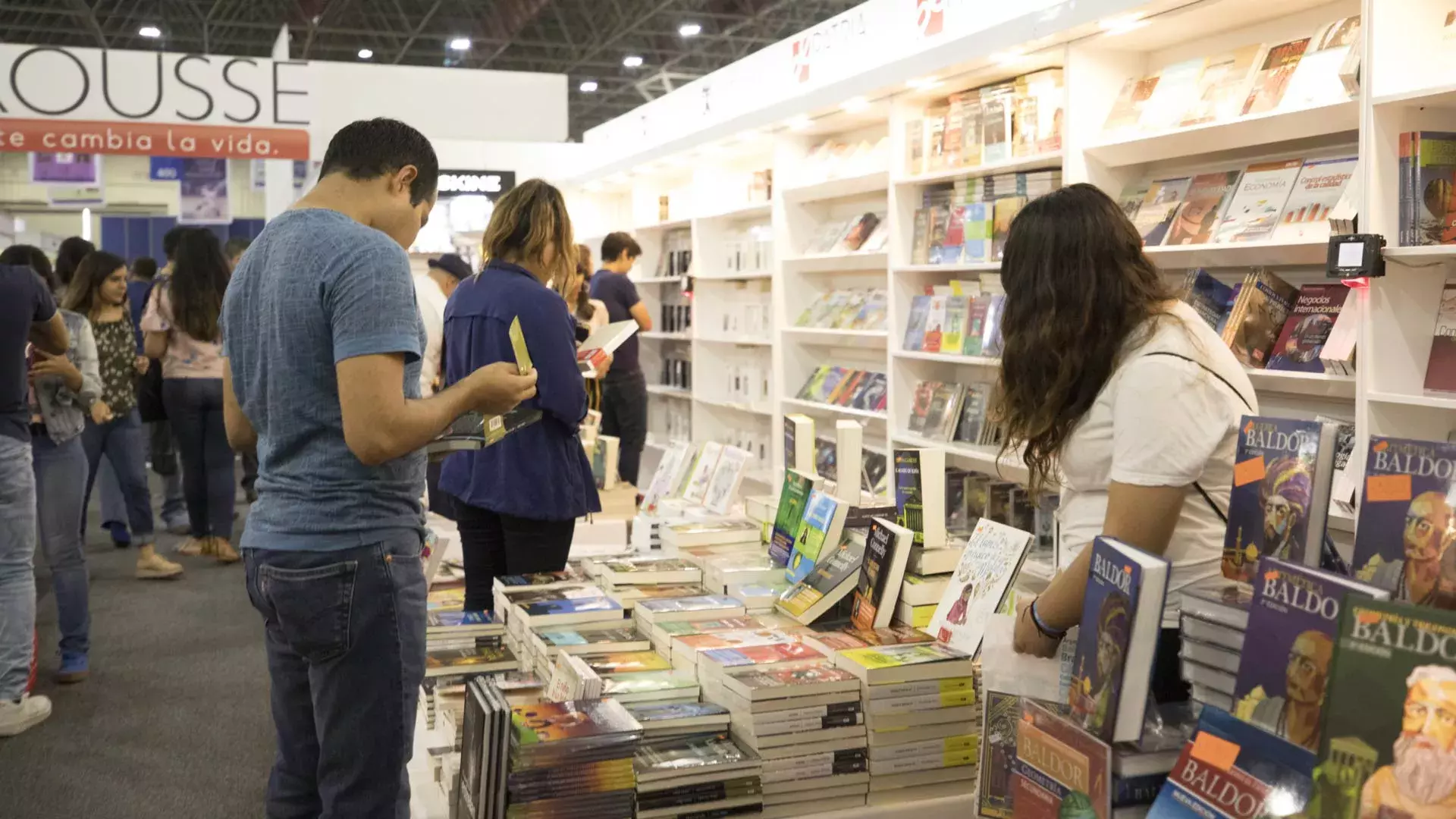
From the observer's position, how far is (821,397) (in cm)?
611

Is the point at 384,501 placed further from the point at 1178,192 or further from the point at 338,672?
the point at 1178,192

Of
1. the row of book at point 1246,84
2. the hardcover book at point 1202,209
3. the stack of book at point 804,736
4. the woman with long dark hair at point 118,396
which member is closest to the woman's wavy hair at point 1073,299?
the stack of book at point 804,736

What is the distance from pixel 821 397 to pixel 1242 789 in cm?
488

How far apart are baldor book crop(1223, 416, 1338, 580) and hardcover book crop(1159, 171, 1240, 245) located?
236cm

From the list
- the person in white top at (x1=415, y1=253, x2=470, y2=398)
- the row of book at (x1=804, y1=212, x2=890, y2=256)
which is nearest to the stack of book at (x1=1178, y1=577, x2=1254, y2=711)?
the person in white top at (x1=415, y1=253, x2=470, y2=398)

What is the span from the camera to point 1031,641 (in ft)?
6.07

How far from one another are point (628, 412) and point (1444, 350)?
15.5 feet

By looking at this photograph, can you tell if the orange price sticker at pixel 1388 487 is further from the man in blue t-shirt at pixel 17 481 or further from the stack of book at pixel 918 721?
the man in blue t-shirt at pixel 17 481

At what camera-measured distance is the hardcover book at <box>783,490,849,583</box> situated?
280cm

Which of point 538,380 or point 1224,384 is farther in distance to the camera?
point 538,380

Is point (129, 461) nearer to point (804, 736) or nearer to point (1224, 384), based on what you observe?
point (804, 736)

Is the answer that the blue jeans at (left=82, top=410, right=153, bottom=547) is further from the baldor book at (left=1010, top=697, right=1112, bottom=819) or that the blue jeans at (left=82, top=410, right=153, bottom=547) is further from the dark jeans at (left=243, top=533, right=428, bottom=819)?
the baldor book at (left=1010, top=697, right=1112, bottom=819)

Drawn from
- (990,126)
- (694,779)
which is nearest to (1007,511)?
(990,126)

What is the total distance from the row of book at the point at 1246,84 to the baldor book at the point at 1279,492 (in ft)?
6.63
